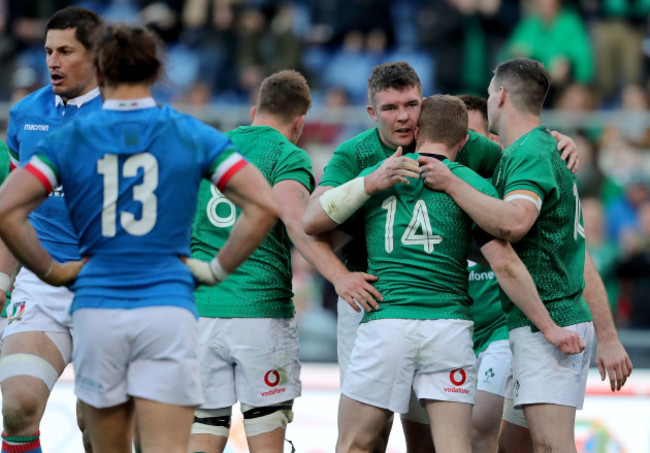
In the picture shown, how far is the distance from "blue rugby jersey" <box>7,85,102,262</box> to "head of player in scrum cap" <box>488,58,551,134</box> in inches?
88.7

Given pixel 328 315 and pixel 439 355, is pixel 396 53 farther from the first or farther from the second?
pixel 439 355

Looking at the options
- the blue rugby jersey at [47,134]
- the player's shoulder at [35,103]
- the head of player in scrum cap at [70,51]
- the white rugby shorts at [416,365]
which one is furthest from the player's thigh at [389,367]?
the player's shoulder at [35,103]

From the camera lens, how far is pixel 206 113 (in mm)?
11320

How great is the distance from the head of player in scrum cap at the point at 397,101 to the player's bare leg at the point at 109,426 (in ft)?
7.53

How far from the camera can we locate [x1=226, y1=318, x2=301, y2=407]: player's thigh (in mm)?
5926

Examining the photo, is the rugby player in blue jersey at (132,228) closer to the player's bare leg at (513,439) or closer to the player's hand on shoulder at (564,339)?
the player's hand on shoulder at (564,339)

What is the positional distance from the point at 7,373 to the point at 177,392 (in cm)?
160

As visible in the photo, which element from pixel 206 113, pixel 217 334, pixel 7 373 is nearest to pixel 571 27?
pixel 206 113

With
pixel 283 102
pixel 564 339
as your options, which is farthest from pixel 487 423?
pixel 283 102

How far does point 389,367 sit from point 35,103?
251 cm

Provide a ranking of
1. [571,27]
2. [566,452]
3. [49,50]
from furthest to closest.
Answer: [571,27]
[49,50]
[566,452]

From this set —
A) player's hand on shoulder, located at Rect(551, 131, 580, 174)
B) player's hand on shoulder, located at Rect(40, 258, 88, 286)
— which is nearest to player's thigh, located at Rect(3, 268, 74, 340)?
player's hand on shoulder, located at Rect(40, 258, 88, 286)

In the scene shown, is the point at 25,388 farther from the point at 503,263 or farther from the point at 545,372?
the point at 545,372

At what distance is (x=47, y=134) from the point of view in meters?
5.83
